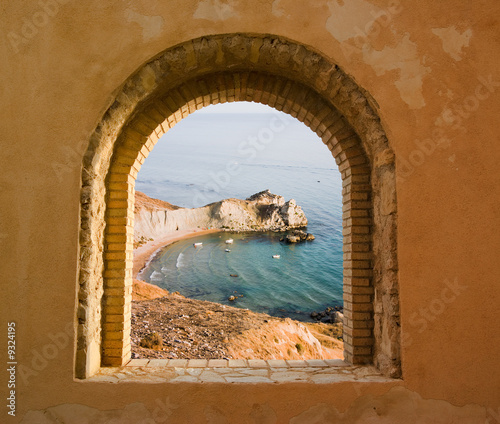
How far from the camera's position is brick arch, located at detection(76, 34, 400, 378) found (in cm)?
278

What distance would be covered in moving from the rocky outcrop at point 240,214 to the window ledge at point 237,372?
46.6 feet

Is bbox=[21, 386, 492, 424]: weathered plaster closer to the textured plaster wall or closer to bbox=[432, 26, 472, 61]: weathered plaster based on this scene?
the textured plaster wall

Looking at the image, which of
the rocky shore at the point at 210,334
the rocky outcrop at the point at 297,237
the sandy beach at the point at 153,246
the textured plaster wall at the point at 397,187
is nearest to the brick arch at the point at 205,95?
the textured plaster wall at the point at 397,187

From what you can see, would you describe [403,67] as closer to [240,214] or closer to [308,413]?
[308,413]

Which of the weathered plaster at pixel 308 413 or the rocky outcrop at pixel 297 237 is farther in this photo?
the rocky outcrop at pixel 297 237

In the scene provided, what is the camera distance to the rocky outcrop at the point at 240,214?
17500 mm

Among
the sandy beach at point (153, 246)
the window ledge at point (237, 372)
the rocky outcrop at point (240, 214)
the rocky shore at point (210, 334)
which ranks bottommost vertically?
the rocky shore at point (210, 334)

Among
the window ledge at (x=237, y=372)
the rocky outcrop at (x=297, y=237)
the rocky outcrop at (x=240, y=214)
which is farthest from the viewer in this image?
the rocky outcrop at (x=240, y=214)

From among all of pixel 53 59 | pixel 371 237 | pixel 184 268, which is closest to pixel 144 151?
pixel 53 59

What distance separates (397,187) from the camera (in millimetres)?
2789

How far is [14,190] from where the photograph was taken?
2.70m

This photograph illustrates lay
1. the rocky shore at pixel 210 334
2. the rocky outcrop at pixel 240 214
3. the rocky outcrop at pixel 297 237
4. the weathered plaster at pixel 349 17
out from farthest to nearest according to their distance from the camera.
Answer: the rocky outcrop at pixel 240 214 → the rocky outcrop at pixel 297 237 → the rocky shore at pixel 210 334 → the weathered plaster at pixel 349 17

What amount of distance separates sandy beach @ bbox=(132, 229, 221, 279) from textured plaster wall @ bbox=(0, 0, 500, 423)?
1031 cm

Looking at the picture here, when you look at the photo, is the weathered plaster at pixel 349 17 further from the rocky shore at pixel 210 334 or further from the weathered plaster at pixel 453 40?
the rocky shore at pixel 210 334
